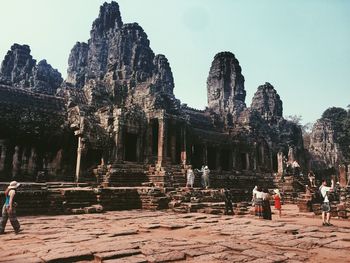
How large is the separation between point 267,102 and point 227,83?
7742mm

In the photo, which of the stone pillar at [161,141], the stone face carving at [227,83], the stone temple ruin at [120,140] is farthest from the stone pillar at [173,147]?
the stone face carving at [227,83]

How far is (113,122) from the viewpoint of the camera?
2055 cm

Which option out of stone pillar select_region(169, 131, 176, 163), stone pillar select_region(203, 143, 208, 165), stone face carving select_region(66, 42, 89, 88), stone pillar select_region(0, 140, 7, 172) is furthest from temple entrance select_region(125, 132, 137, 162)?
stone face carving select_region(66, 42, 89, 88)

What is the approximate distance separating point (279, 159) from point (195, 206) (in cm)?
2240

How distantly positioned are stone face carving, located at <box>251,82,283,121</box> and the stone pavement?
1675 inches

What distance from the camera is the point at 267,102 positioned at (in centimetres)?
5003

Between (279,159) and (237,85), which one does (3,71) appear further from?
(279,159)

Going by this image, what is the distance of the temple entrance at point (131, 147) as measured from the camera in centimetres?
2184

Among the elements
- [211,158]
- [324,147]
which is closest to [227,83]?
[324,147]

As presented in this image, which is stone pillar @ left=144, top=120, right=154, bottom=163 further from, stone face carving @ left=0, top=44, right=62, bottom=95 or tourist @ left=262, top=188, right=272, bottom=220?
stone face carving @ left=0, top=44, right=62, bottom=95

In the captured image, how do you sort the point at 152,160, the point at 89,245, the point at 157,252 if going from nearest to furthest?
the point at 157,252 → the point at 89,245 → the point at 152,160

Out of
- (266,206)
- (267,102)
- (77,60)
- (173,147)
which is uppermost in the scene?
(77,60)

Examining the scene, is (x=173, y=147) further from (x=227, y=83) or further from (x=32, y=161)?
(x=227, y=83)

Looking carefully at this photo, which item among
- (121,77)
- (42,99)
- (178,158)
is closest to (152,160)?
(178,158)
